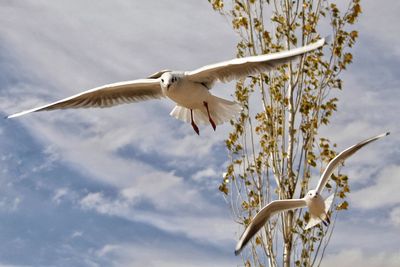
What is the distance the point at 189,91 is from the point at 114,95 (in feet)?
3.74

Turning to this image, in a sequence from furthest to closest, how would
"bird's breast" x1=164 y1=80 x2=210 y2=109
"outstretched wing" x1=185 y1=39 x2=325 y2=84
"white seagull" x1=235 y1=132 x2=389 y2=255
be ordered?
"white seagull" x1=235 y1=132 x2=389 y2=255 < "bird's breast" x1=164 y1=80 x2=210 y2=109 < "outstretched wing" x1=185 y1=39 x2=325 y2=84

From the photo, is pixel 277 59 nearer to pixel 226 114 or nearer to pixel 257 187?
pixel 226 114

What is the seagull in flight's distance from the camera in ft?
21.6

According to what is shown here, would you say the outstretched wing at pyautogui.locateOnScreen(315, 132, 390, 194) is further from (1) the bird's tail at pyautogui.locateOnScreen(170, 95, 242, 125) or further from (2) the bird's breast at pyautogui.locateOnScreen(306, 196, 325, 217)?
(1) the bird's tail at pyautogui.locateOnScreen(170, 95, 242, 125)

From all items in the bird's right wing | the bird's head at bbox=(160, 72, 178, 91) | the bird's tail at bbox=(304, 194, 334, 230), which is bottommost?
the bird's right wing

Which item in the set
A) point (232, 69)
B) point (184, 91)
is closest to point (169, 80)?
point (184, 91)

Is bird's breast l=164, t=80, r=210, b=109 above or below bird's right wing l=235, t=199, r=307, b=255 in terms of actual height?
above

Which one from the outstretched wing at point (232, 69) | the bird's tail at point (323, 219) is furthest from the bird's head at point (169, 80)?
the bird's tail at point (323, 219)

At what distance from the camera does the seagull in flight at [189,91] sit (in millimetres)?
6594

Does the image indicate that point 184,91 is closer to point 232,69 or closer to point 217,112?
point 232,69

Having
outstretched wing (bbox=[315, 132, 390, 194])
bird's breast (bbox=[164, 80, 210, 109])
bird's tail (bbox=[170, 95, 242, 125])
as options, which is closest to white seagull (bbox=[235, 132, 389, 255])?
outstretched wing (bbox=[315, 132, 390, 194])

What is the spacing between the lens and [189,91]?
676 centimetres

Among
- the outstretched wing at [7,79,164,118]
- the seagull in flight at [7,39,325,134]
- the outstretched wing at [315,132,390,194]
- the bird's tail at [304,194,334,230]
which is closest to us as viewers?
the seagull in flight at [7,39,325,134]

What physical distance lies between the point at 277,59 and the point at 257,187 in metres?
3.46
